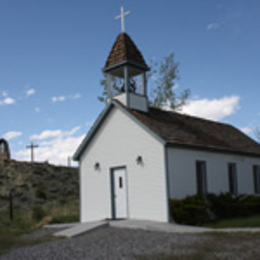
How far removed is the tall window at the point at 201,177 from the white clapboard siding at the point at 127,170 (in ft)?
8.58

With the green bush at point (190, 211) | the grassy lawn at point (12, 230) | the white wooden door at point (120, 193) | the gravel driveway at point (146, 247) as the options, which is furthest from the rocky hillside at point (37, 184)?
the gravel driveway at point (146, 247)

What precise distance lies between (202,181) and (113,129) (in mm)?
4504

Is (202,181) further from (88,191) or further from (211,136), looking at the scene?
(88,191)

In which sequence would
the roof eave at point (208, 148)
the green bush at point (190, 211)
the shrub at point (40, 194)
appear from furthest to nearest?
the shrub at point (40, 194)
the roof eave at point (208, 148)
the green bush at point (190, 211)

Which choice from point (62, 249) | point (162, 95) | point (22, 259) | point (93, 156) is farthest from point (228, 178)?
point (162, 95)

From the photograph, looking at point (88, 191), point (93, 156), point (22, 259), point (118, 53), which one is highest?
point (118, 53)

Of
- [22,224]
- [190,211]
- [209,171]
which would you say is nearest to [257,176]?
[209,171]

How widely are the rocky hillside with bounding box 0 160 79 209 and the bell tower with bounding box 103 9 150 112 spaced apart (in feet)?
42.8

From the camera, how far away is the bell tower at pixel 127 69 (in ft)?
60.2

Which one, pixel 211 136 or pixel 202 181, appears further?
pixel 211 136

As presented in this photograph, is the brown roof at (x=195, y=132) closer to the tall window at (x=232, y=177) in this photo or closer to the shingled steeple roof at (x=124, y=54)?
the tall window at (x=232, y=177)

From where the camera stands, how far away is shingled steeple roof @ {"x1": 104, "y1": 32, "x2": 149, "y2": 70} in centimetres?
1857

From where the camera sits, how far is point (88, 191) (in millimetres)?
18969

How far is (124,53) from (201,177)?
6483mm
